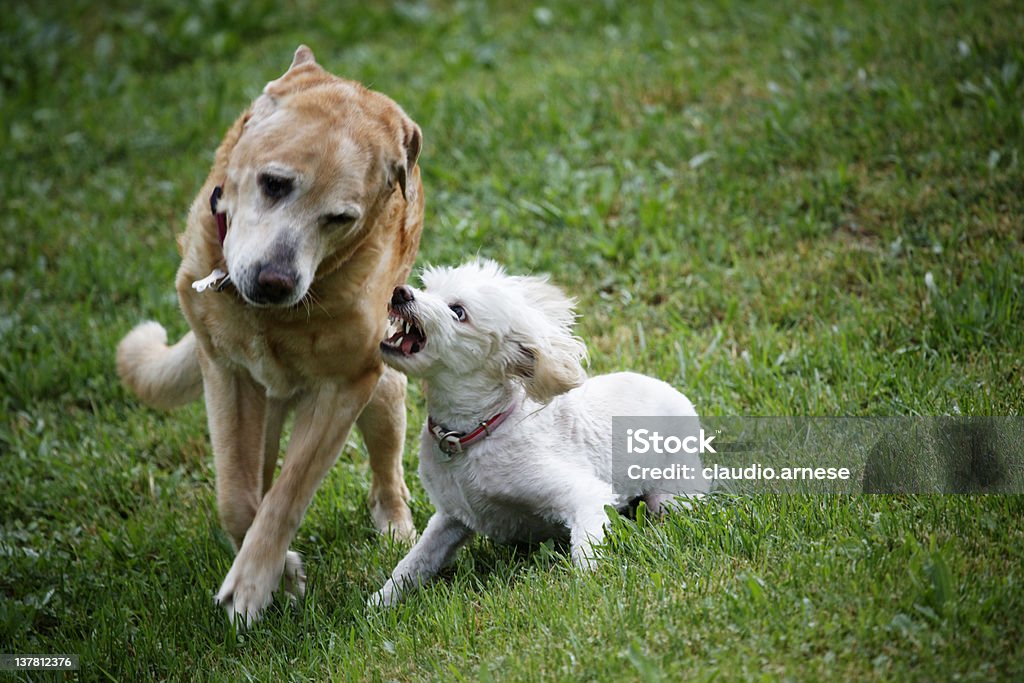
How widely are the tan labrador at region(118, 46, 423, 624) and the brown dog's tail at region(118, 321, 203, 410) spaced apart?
321 millimetres

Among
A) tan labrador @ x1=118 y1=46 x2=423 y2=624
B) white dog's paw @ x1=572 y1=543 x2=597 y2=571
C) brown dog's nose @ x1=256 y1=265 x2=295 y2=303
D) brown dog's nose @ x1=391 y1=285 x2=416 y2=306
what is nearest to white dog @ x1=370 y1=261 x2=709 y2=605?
brown dog's nose @ x1=391 y1=285 x2=416 y2=306

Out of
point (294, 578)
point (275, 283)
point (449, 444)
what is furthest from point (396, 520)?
point (275, 283)

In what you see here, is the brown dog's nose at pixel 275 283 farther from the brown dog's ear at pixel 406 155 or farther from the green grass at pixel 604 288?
the green grass at pixel 604 288

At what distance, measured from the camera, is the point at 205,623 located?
164 inches

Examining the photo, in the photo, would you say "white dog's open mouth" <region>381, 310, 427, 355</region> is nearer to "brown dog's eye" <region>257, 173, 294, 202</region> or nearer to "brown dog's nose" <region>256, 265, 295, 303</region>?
"brown dog's nose" <region>256, 265, 295, 303</region>

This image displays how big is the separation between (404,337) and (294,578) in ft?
3.61

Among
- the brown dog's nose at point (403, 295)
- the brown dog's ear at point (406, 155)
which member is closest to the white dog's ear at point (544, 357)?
the brown dog's nose at point (403, 295)

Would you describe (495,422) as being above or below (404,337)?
below

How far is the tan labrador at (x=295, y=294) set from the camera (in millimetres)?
3920

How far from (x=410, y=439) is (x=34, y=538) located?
1.75 m

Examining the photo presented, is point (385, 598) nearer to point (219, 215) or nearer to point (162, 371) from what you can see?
point (219, 215)

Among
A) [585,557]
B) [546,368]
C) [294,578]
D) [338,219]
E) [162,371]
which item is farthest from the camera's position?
[162,371]

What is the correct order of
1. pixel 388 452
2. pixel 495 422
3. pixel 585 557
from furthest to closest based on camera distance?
pixel 388 452 < pixel 495 422 < pixel 585 557

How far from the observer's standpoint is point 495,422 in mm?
4223
